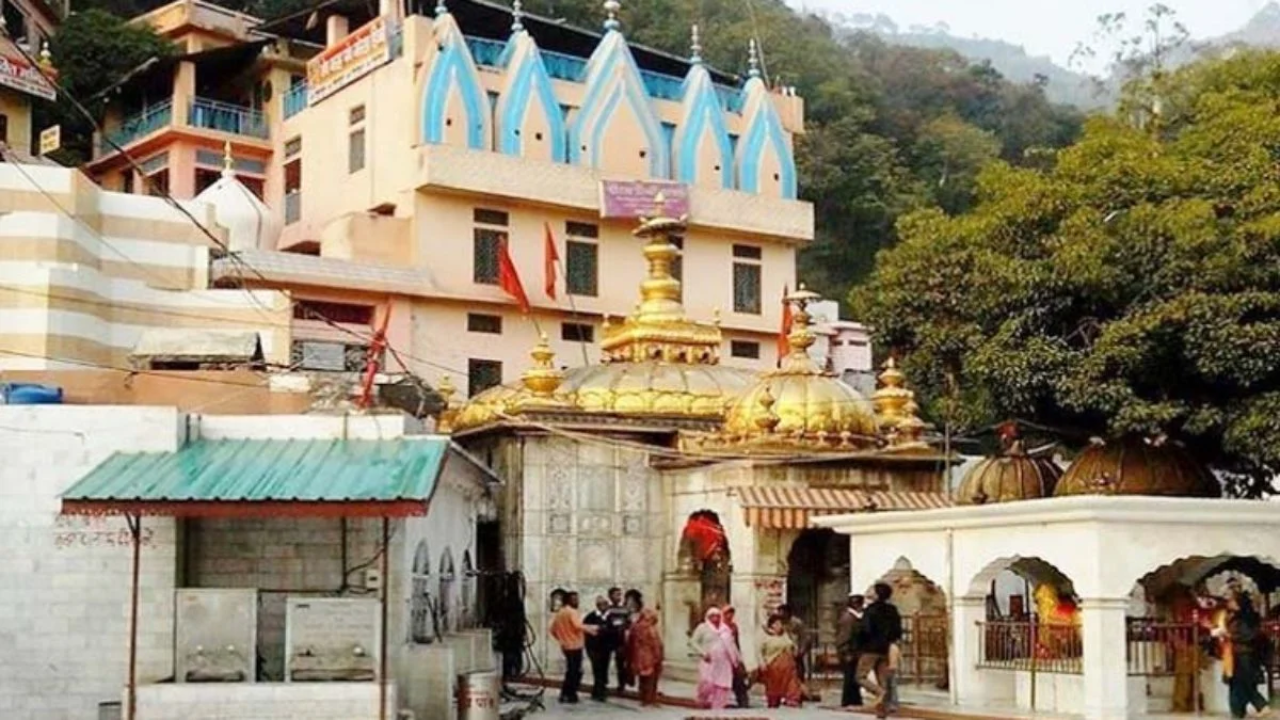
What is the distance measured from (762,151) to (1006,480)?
22685mm

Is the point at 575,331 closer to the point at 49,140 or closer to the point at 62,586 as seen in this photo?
the point at 49,140

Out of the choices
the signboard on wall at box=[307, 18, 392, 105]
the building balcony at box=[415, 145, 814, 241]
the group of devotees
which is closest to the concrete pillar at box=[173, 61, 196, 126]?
the signboard on wall at box=[307, 18, 392, 105]

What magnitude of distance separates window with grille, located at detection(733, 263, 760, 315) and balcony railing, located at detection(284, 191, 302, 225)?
1100cm

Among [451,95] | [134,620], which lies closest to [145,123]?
[451,95]

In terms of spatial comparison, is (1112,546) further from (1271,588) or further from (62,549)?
(62,549)

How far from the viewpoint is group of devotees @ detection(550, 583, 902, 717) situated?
64.6 feet

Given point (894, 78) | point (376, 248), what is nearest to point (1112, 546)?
point (376, 248)

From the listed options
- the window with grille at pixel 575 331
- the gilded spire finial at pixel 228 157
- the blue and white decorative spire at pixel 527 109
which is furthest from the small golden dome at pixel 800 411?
the gilded spire finial at pixel 228 157

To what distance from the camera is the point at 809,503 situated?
23359 millimetres

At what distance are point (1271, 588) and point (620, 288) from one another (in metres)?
20.8

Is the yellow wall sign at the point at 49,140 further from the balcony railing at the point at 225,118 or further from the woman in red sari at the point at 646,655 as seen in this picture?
the woman in red sari at the point at 646,655

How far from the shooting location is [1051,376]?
2177cm

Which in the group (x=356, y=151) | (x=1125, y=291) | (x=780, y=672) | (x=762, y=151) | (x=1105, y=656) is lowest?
(x=780, y=672)

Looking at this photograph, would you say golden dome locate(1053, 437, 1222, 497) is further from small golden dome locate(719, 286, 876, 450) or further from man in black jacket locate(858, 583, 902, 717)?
man in black jacket locate(858, 583, 902, 717)
